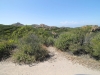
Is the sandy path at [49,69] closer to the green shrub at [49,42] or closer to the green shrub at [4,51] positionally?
the green shrub at [4,51]

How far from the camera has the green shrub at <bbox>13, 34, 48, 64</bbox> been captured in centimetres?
690

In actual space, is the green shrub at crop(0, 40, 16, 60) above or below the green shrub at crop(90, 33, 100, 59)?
below

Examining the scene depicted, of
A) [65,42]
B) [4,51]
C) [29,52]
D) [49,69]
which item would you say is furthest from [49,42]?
[49,69]

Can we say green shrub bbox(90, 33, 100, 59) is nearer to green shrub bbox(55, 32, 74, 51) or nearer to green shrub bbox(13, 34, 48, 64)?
green shrub bbox(55, 32, 74, 51)

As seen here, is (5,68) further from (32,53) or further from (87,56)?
(87,56)

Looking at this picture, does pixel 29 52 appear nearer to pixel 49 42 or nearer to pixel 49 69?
pixel 49 69

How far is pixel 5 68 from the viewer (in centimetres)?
611

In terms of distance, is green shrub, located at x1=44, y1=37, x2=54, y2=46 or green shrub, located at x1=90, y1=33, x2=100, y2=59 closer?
green shrub, located at x1=90, y1=33, x2=100, y2=59

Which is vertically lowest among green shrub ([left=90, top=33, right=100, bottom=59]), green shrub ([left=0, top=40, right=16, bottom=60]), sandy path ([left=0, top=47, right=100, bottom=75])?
sandy path ([left=0, top=47, right=100, bottom=75])

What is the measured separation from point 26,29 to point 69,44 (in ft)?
31.1

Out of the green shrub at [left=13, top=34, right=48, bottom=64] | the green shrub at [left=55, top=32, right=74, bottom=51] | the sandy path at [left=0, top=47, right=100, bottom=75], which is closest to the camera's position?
the sandy path at [left=0, top=47, right=100, bottom=75]

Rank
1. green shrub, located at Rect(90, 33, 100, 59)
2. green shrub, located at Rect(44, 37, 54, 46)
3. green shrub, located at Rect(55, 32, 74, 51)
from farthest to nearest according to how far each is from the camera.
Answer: green shrub, located at Rect(44, 37, 54, 46) < green shrub, located at Rect(55, 32, 74, 51) < green shrub, located at Rect(90, 33, 100, 59)

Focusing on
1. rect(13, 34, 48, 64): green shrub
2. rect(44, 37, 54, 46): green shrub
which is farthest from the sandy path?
rect(44, 37, 54, 46): green shrub

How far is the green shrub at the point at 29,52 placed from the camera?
22.6 ft
